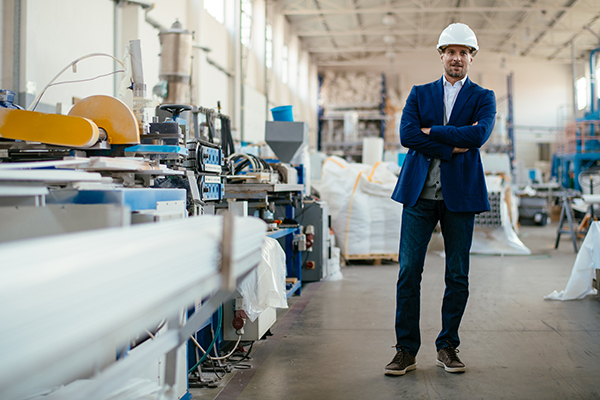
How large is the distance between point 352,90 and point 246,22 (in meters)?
5.69

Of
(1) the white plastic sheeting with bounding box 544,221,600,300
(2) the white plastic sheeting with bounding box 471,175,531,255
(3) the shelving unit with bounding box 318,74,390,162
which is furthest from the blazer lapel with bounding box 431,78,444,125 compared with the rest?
(3) the shelving unit with bounding box 318,74,390,162

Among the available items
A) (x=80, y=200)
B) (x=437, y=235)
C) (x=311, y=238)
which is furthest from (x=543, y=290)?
(x=80, y=200)

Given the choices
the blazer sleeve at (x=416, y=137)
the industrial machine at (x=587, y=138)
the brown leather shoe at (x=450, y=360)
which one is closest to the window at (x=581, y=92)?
the industrial machine at (x=587, y=138)

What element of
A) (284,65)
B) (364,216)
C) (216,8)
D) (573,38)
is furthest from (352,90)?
(364,216)

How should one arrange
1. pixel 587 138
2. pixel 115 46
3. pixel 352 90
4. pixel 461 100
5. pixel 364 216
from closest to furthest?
pixel 461 100 < pixel 115 46 < pixel 364 216 < pixel 587 138 < pixel 352 90

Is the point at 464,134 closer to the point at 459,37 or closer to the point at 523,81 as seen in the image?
the point at 459,37

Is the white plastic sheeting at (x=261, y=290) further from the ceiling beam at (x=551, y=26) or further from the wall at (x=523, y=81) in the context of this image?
the wall at (x=523, y=81)

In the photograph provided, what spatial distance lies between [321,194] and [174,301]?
196 inches

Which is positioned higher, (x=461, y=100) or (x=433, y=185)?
(x=461, y=100)

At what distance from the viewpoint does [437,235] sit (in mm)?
7031

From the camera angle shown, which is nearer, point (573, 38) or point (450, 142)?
point (450, 142)

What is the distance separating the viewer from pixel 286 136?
4219 millimetres

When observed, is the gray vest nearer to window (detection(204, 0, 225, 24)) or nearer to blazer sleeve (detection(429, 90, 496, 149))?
blazer sleeve (detection(429, 90, 496, 149))

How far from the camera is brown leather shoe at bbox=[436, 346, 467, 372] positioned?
7.21 ft
